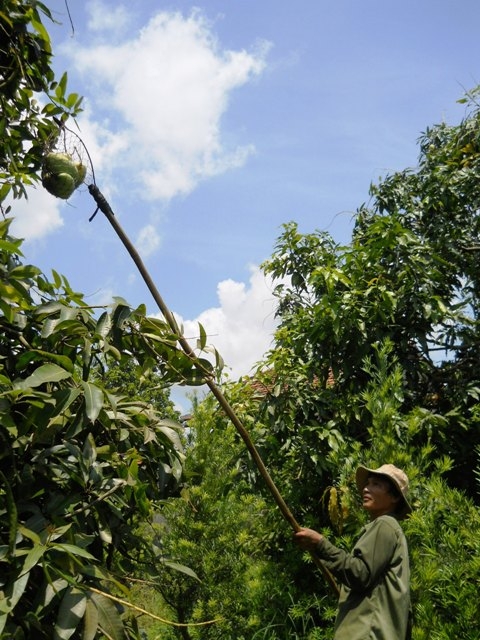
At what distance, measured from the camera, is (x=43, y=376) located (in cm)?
177

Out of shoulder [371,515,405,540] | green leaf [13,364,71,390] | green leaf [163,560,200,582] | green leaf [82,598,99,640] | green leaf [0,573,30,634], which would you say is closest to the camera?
green leaf [0,573,30,634]

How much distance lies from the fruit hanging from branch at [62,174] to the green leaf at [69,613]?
49.3 inches

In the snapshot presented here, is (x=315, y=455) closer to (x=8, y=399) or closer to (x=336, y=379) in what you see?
(x=336, y=379)

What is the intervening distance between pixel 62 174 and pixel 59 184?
43mm

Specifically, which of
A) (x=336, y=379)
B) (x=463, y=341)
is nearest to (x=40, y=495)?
(x=336, y=379)

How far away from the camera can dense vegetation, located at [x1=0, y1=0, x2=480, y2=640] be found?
70.0 inches

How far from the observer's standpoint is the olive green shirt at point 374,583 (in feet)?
9.02

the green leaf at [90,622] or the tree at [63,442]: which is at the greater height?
the tree at [63,442]

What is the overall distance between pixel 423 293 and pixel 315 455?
1.54 meters

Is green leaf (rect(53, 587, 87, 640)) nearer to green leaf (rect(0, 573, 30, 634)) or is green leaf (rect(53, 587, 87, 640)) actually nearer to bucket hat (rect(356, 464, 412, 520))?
green leaf (rect(0, 573, 30, 634))

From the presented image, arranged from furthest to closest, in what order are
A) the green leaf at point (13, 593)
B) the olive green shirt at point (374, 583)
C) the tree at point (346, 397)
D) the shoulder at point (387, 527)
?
the tree at point (346, 397) < the shoulder at point (387, 527) < the olive green shirt at point (374, 583) < the green leaf at point (13, 593)

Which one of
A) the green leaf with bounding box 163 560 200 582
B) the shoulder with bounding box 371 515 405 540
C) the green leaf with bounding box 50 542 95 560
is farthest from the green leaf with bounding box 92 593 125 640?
the shoulder with bounding box 371 515 405 540

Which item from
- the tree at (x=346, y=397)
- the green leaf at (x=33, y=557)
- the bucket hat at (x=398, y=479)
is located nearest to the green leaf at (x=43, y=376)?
the green leaf at (x=33, y=557)

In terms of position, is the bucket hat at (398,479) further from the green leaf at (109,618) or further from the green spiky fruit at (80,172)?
the green spiky fruit at (80,172)
